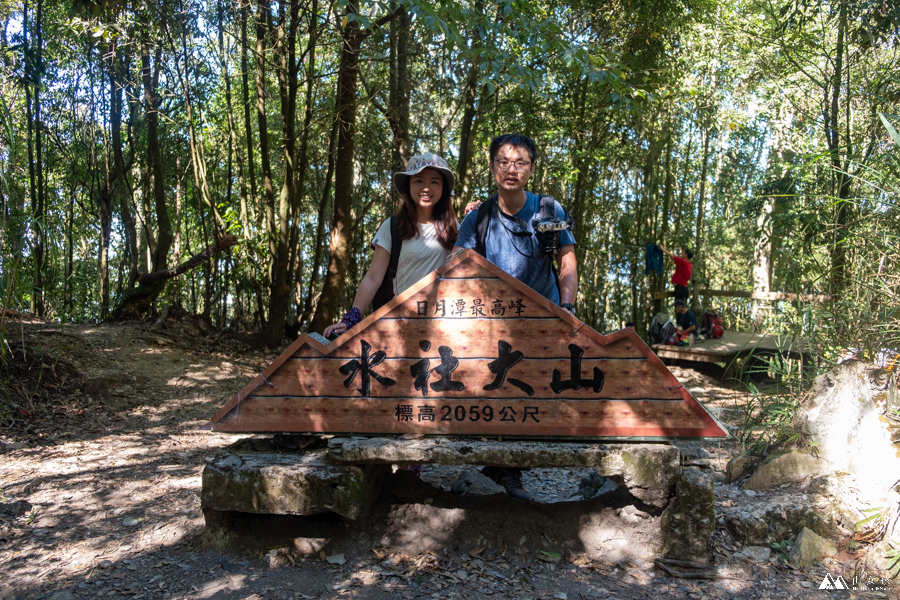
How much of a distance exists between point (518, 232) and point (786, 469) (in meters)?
1.91

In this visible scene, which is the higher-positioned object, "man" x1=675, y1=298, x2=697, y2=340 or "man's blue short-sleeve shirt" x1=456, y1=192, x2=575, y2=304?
"man's blue short-sleeve shirt" x1=456, y1=192, x2=575, y2=304

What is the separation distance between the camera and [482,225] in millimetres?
3062

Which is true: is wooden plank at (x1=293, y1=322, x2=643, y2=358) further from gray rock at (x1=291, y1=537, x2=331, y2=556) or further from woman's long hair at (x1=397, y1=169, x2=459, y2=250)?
gray rock at (x1=291, y1=537, x2=331, y2=556)

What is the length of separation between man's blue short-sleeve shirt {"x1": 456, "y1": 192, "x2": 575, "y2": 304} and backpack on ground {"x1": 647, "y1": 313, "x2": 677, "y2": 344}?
22.0 ft

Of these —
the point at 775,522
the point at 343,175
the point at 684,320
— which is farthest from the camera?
the point at 684,320

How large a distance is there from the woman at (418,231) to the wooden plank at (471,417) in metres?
0.54

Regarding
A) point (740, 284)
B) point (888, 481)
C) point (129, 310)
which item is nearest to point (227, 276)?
point (129, 310)

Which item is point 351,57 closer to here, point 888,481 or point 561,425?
point 561,425

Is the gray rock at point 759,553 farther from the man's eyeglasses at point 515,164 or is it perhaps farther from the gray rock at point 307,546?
the man's eyeglasses at point 515,164

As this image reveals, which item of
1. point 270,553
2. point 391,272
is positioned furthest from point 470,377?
point 270,553

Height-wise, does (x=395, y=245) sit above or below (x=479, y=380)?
above

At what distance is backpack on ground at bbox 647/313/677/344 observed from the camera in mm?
9219

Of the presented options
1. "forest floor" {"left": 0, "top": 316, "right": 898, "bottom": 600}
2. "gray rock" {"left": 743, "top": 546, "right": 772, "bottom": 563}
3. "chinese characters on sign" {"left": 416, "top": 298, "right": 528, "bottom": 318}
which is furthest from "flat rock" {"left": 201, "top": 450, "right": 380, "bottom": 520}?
"gray rock" {"left": 743, "top": 546, "right": 772, "bottom": 563}

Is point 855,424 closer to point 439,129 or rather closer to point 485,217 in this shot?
point 485,217
